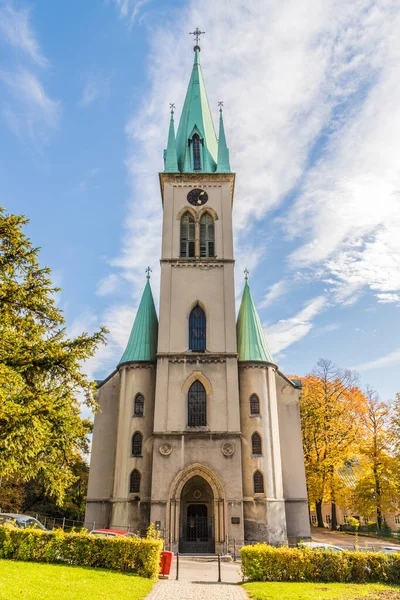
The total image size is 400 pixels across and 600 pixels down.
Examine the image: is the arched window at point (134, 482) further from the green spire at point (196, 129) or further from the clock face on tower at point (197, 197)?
the green spire at point (196, 129)

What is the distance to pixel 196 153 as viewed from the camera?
3684cm

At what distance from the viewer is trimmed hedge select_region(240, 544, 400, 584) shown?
14.9m

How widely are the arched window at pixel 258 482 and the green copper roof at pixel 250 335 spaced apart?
7.05 m

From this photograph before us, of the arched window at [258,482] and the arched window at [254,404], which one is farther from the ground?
the arched window at [254,404]

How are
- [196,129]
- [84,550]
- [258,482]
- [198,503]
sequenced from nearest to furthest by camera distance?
[84,550] → [258,482] → [198,503] → [196,129]

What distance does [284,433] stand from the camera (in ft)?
103

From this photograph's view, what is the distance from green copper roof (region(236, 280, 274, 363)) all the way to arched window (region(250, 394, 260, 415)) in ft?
8.06

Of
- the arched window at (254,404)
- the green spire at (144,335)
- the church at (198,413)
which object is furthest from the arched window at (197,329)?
the arched window at (254,404)

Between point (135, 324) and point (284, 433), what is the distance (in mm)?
12739

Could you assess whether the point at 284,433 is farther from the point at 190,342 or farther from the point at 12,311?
the point at 12,311

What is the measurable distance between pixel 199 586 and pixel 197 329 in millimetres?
17445

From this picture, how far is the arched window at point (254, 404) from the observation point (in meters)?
29.0

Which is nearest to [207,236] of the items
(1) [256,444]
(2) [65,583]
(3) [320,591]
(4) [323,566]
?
(1) [256,444]

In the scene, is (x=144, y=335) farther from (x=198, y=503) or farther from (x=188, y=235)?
(x=198, y=503)
